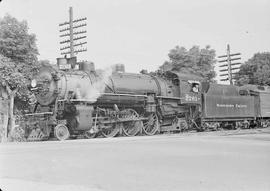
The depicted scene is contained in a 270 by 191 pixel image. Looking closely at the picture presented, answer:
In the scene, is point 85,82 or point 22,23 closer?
point 85,82

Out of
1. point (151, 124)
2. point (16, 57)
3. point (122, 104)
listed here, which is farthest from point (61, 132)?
point (16, 57)

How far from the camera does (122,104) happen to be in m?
19.2

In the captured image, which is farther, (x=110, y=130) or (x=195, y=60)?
A: (x=195, y=60)

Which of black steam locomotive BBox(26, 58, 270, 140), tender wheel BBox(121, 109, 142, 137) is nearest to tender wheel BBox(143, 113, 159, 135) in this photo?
black steam locomotive BBox(26, 58, 270, 140)

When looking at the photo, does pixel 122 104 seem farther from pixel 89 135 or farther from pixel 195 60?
pixel 195 60

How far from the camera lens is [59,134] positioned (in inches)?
633

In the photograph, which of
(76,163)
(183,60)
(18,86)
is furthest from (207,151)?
(183,60)

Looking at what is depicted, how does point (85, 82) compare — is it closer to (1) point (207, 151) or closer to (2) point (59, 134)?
(2) point (59, 134)

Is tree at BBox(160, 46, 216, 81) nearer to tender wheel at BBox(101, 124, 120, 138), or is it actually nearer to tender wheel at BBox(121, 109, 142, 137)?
tender wheel at BBox(121, 109, 142, 137)

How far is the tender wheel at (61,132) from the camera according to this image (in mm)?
15969

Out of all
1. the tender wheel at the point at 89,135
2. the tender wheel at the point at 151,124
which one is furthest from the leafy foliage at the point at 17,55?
the tender wheel at the point at 151,124

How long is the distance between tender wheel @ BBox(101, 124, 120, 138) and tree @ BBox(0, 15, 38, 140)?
3996 mm

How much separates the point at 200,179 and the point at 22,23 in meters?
15.5

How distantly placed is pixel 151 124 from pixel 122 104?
6.55 feet
